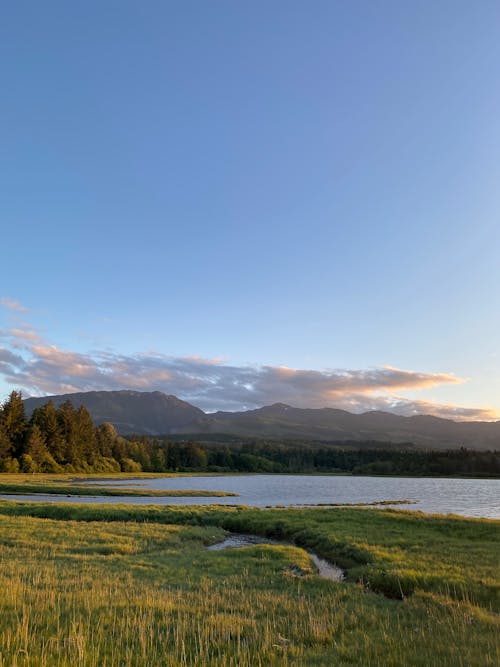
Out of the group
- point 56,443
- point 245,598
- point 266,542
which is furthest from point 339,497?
point 56,443

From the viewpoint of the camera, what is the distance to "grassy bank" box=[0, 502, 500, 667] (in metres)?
10.3

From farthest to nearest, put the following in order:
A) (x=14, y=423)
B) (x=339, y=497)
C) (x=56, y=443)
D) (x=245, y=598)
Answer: (x=56, y=443) < (x=14, y=423) < (x=339, y=497) < (x=245, y=598)

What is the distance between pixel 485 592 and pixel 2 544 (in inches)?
1052

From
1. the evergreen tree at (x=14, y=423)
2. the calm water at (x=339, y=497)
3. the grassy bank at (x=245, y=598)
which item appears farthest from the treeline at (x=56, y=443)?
the grassy bank at (x=245, y=598)

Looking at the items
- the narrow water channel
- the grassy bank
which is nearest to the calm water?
the narrow water channel

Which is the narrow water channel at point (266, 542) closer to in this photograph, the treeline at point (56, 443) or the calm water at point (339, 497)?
the calm water at point (339, 497)

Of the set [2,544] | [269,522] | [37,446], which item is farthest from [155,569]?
[37,446]

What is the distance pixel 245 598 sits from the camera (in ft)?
55.1

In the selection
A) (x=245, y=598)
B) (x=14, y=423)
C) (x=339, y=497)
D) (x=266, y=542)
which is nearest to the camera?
(x=245, y=598)

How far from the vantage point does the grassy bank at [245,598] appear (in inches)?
405

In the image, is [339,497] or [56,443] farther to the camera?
[56,443]

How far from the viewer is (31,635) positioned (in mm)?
10680

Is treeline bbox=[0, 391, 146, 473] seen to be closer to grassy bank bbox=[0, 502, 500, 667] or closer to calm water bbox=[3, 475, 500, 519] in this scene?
calm water bbox=[3, 475, 500, 519]

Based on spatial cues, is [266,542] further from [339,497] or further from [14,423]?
[14,423]
